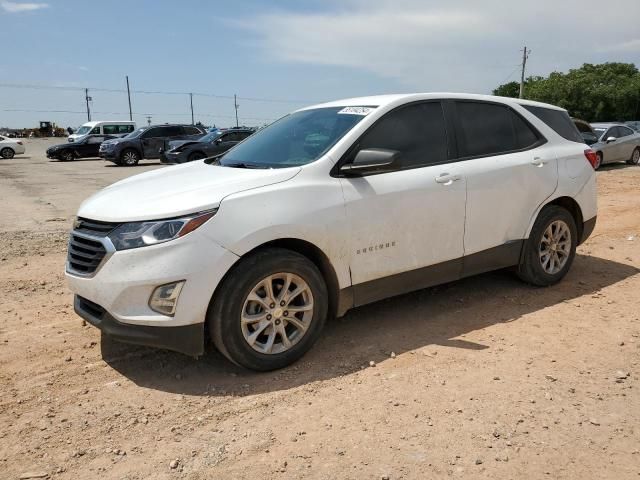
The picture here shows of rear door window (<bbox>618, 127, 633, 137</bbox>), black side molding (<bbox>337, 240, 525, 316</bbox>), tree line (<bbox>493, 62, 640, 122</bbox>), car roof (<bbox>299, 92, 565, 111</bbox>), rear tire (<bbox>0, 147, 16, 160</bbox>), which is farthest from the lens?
tree line (<bbox>493, 62, 640, 122</bbox>)

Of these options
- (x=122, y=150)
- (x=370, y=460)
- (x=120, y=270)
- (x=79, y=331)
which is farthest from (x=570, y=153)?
(x=122, y=150)

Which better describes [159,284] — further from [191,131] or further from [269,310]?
[191,131]

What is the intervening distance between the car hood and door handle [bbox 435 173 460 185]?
1.18 meters

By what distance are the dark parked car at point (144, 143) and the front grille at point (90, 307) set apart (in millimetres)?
20559

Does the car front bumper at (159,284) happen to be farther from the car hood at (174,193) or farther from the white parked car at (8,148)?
the white parked car at (8,148)

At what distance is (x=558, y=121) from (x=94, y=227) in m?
4.30

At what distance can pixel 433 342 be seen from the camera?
4121 mm

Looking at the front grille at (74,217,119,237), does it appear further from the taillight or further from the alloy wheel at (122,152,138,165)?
the alloy wheel at (122,152,138,165)

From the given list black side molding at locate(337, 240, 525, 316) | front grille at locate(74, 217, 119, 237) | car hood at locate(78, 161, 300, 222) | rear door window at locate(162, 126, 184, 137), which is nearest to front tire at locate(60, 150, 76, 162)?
rear door window at locate(162, 126, 184, 137)

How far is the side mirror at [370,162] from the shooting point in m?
3.76

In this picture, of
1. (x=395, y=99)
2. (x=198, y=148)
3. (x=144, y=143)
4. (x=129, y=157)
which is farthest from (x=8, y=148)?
(x=395, y=99)

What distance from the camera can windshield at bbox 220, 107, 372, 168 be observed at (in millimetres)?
4055

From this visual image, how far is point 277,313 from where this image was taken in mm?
3604

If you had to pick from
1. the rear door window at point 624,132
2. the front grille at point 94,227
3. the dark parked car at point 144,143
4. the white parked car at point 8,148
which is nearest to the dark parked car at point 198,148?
the dark parked car at point 144,143
